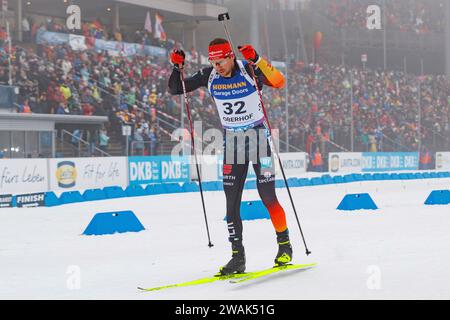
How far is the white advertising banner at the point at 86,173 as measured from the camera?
25.0m

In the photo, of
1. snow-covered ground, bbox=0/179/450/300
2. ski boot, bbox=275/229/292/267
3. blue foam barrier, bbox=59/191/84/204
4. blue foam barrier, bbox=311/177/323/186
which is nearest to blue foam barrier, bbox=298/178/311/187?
blue foam barrier, bbox=311/177/323/186

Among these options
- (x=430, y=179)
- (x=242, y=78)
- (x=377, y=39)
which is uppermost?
(x=377, y=39)

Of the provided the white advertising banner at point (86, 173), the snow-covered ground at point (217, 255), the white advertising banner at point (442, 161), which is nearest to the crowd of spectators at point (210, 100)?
the white advertising banner at point (442, 161)

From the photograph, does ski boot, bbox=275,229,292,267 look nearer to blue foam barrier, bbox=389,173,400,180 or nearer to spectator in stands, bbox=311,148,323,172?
blue foam barrier, bbox=389,173,400,180

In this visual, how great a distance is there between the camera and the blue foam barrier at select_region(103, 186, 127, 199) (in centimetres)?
2245

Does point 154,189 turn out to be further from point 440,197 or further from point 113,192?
point 440,197

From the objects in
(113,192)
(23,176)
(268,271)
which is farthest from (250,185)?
(268,271)

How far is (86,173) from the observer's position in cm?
2623

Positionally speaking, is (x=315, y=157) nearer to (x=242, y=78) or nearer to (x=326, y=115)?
(x=326, y=115)

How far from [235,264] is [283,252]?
20.9 inches
